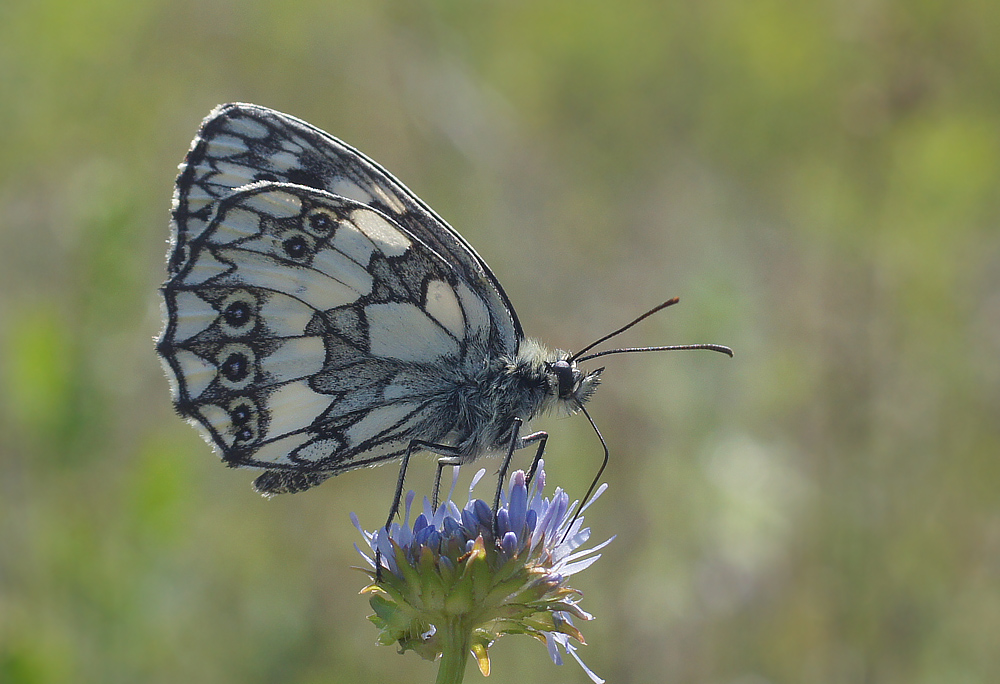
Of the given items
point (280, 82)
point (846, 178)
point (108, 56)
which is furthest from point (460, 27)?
point (846, 178)

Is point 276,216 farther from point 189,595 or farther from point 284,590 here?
point 284,590

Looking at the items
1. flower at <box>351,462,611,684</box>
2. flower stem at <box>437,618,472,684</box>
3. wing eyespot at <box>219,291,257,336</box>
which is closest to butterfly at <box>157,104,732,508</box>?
wing eyespot at <box>219,291,257,336</box>

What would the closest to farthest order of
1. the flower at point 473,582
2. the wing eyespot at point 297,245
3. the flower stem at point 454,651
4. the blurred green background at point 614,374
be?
the flower stem at point 454,651 < the flower at point 473,582 < the wing eyespot at point 297,245 < the blurred green background at point 614,374

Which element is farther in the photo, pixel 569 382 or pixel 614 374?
pixel 614 374

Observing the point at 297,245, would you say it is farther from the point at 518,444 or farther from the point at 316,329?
the point at 518,444

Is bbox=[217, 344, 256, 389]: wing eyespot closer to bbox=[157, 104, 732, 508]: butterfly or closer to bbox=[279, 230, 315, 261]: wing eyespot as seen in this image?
bbox=[157, 104, 732, 508]: butterfly

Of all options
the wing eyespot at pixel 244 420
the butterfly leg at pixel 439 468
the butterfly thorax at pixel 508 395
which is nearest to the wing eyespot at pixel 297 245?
the wing eyespot at pixel 244 420

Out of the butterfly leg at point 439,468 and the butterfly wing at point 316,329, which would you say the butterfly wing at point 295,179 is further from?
the butterfly leg at point 439,468

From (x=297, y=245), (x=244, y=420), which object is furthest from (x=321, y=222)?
(x=244, y=420)
